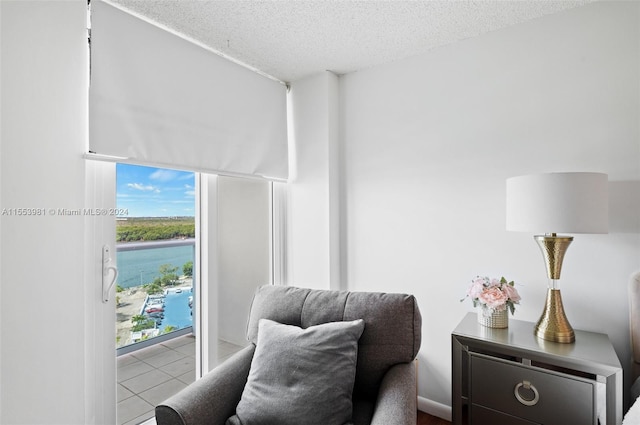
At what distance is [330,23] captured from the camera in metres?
1.92

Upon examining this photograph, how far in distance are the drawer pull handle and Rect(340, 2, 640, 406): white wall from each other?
0.48 metres

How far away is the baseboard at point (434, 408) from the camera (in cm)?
218

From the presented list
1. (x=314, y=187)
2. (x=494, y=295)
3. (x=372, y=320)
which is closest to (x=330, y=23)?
(x=314, y=187)

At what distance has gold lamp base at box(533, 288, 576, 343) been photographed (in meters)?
1.58

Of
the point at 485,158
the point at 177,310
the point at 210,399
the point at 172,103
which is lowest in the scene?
the point at 210,399

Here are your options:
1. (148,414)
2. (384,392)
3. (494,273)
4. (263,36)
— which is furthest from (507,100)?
(148,414)

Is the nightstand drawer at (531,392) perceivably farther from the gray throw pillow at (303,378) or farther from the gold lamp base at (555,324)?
the gray throw pillow at (303,378)

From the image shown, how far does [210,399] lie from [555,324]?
5.20ft

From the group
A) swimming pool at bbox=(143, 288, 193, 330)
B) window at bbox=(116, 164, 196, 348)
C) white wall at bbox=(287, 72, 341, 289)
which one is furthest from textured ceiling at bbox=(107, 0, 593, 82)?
swimming pool at bbox=(143, 288, 193, 330)

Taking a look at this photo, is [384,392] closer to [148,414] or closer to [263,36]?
[148,414]

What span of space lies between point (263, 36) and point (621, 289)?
2382 millimetres

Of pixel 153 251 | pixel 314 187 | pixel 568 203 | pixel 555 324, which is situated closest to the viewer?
pixel 568 203

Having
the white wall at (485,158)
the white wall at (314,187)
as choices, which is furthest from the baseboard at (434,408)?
the white wall at (314,187)

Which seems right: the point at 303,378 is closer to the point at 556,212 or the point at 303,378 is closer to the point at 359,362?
the point at 359,362
